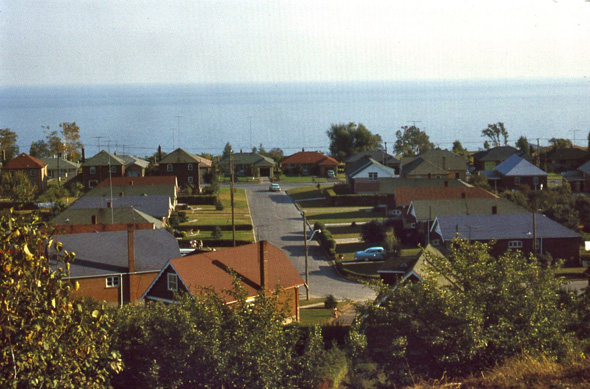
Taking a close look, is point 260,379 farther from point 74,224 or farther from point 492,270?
point 74,224

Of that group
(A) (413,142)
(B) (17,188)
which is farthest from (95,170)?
(A) (413,142)

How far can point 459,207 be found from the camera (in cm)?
3950

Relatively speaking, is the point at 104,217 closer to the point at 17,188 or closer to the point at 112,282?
the point at 112,282

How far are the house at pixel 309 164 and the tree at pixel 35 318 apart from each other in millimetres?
68045

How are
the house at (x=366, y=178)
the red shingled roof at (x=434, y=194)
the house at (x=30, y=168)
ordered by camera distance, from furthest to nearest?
1. the house at (x=30, y=168)
2. the house at (x=366, y=178)
3. the red shingled roof at (x=434, y=194)

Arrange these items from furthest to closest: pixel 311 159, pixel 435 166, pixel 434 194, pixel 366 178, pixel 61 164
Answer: pixel 311 159 < pixel 61 164 < pixel 435 166 < pixel 366 178 < pixel 434 194

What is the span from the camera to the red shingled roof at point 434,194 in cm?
4331

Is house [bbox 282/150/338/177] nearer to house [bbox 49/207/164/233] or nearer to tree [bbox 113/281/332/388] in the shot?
house [bbox 49/207/164/233]

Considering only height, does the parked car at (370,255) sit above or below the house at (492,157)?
below

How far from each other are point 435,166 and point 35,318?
55.1 meters

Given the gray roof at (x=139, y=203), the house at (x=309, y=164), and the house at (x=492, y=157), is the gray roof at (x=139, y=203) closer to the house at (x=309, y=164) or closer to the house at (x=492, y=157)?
the house at (x=309, y=164)

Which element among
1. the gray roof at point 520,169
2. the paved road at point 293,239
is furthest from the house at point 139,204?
the gray roof at point 520,169

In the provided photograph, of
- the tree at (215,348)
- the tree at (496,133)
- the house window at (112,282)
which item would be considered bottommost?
the house window at (112,282)

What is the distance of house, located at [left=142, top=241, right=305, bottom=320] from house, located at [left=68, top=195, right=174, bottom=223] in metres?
19.2
